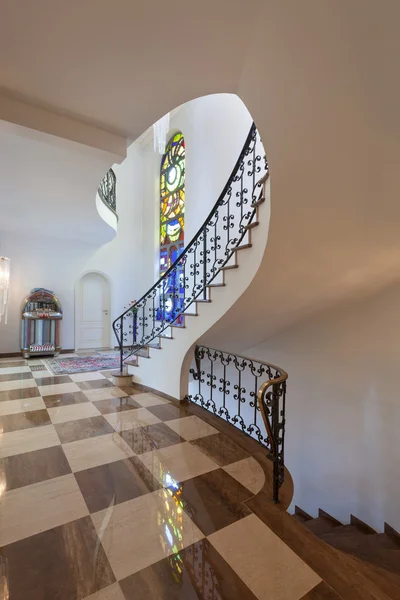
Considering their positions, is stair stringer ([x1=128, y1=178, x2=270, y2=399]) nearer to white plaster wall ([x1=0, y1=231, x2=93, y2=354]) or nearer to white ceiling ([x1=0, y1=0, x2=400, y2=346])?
white ceiling ([x1=0, y1=0, x2=400, y2=346])

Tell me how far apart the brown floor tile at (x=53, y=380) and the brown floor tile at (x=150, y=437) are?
93.3 inches

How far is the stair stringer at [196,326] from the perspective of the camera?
2703 millimetres

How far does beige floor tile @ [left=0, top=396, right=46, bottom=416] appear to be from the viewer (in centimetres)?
Result: 346

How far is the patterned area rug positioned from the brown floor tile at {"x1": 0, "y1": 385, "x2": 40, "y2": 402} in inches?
40.8

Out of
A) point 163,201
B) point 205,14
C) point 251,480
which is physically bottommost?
point 251,480

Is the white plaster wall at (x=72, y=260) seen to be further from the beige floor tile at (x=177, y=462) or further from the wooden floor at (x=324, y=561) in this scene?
the wooden floor at (x=324, y=561)

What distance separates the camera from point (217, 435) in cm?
296

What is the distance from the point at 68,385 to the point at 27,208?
120 inches

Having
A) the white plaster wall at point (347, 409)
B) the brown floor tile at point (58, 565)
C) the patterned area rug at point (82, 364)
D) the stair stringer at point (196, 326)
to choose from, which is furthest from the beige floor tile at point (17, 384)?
the white plaster wall at point (347, 409)

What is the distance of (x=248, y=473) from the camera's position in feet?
7.56

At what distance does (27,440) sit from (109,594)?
190 cm

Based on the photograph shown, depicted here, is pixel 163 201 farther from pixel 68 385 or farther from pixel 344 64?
pixel 344 64

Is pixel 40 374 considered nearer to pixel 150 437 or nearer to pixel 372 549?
pixel 150 437

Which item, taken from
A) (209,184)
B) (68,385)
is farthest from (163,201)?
(68,385)
